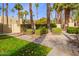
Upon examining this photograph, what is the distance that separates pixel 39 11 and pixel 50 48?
22.6 inches

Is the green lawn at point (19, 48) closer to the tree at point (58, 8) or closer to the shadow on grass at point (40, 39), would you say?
the shadow on grass at point (40, 39)

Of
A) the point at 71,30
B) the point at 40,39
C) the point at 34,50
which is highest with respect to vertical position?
the point at 71,30

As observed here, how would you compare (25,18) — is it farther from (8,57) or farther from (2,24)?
(8,57)

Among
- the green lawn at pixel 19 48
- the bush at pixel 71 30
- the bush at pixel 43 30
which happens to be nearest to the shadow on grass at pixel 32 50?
the green lawn at pixel 19 48

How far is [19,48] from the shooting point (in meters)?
4.11

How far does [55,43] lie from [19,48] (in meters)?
0.53

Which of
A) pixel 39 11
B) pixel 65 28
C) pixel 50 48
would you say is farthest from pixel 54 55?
pixel 39 11

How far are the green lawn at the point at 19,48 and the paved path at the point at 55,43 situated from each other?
0.21 ft

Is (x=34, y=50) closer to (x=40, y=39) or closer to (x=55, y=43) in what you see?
(x=40, y=39)

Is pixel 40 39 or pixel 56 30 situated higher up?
pixel 56 30

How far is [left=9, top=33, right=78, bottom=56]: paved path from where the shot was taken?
409 cm

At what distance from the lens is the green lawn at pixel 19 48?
4.09 meters

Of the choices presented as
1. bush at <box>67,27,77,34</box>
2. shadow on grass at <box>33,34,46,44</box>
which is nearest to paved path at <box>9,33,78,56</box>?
shadow on grass at <box>33,34,46,44</box>

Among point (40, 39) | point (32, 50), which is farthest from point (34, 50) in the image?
point (40, 39)
